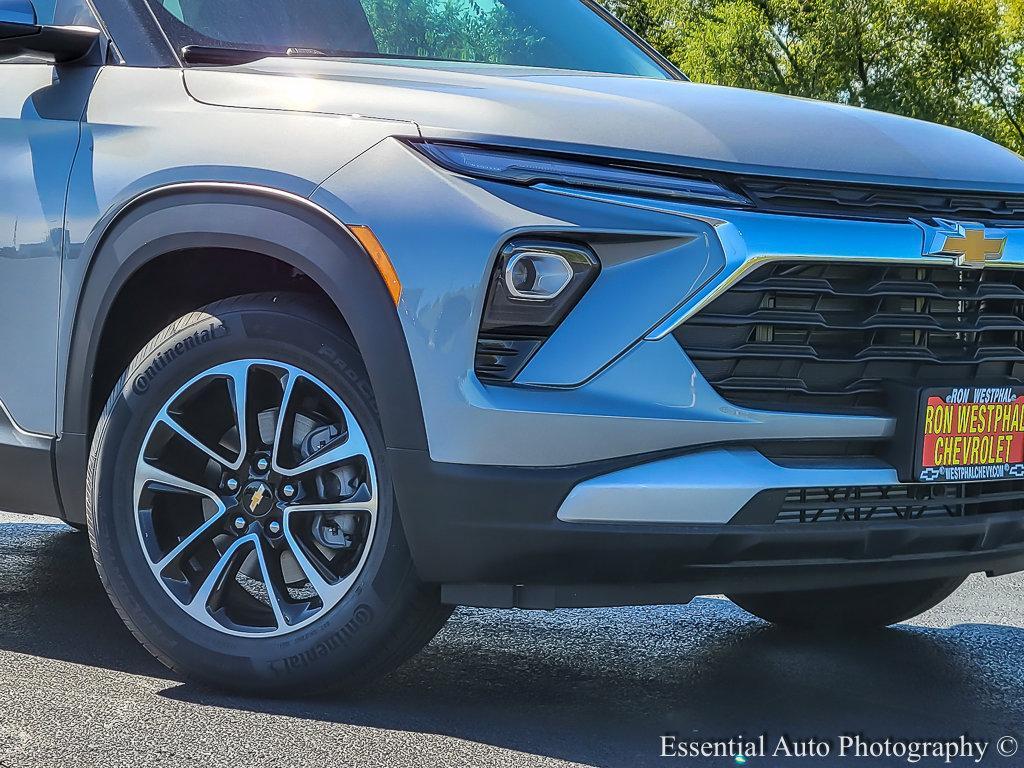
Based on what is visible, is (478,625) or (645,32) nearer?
(478,625)

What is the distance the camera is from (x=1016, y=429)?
3291 millimetres

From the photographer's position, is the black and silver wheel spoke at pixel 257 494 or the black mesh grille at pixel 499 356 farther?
the black and silver wheel spoke at pixel 257 494

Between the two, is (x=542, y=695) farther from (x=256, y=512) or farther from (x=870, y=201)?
(x=870, y=201)

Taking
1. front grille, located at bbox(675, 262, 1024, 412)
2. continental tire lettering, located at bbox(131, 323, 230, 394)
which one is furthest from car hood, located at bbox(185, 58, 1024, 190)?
continental tire lettering, located at bbox(131, 323, 230, 394)

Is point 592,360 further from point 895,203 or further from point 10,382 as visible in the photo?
point 10,382

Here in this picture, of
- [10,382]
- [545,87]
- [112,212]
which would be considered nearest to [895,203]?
[545,87]

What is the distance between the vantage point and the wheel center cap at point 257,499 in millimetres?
3355

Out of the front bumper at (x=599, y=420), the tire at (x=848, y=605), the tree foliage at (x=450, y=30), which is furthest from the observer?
the tire at (x=848, y=605)

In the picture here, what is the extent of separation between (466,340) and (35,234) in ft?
4.16

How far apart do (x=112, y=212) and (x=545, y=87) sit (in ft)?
3.42

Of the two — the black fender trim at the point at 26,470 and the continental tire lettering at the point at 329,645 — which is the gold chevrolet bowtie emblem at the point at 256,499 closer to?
the continental tire lettering at the point at 329,645

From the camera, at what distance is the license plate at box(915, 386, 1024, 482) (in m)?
3.13

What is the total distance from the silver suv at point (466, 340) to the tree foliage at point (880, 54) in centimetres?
3438

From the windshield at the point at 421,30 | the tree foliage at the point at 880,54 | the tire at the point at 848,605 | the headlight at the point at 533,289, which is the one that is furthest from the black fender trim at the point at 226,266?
the tree foliage at the point at 880,54
